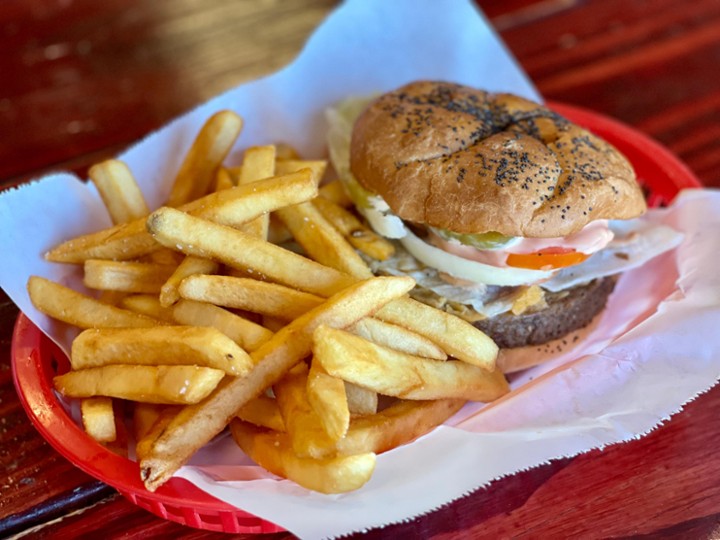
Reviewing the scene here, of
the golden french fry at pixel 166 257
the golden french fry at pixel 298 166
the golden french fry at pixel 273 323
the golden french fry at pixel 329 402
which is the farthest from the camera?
the golden french fry at pixel 298 166

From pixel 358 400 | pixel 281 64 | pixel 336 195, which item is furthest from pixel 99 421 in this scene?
pixel 281 64

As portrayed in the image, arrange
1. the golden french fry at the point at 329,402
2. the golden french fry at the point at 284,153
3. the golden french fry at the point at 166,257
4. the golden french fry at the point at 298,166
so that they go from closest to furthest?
1. the golden french fry at the point at 329,402
2. the golden french fry at the point at 166,257
3. the golden french fry at the point at 298,166
4. the golden french fry at the point at 284,153

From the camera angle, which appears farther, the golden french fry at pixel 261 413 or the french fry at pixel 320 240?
the french fry at pixel 320 240

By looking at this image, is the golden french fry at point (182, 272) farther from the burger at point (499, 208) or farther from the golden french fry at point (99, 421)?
the burger at point (499, 208)

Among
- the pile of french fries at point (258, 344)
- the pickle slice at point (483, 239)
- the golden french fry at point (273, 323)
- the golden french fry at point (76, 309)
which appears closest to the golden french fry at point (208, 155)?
the pile of french fries at point (258, 344)

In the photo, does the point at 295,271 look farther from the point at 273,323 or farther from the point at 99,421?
the point at 99,421

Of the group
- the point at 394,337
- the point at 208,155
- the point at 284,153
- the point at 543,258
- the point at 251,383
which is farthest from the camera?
the point at 284,153

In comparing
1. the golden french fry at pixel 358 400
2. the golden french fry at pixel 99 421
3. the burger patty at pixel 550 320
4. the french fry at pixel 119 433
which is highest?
the golden french fry at pixel 99 421
